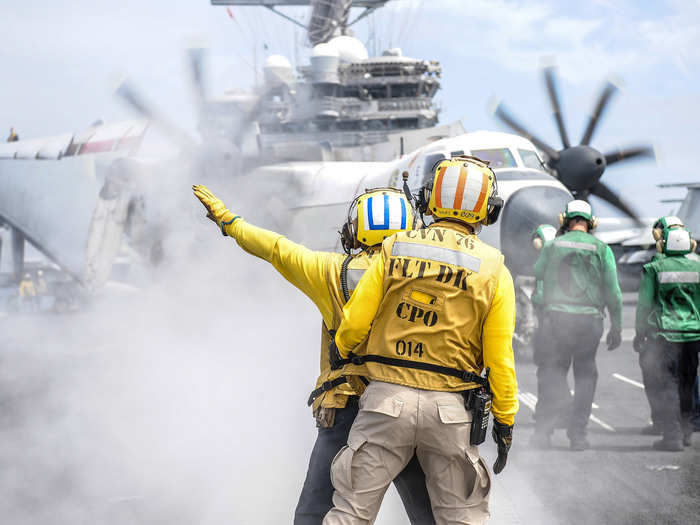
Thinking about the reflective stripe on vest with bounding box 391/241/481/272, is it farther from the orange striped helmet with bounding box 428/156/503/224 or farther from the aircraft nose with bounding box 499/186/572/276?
the aircraft nose with bounding box 499/186/572/276

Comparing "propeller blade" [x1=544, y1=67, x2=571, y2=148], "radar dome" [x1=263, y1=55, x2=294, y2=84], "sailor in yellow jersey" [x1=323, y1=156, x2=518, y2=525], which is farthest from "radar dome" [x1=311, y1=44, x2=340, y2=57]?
"sailor in yellow jersey" [x1=323, y1=156, x2=518, y2=525]

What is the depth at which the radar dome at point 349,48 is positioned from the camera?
35188 millimetres

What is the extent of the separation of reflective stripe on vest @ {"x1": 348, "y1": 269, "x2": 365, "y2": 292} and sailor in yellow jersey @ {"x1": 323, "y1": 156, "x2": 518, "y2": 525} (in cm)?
21

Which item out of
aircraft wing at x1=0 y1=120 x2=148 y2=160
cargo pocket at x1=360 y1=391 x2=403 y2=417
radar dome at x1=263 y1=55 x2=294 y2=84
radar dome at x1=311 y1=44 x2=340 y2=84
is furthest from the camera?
radar dome at x1=263 y1=55 x2=294 y2=84

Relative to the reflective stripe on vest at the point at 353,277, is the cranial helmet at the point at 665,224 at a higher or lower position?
lower

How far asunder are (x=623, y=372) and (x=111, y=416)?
21.5 ft

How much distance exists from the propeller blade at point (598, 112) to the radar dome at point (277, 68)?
21886mm

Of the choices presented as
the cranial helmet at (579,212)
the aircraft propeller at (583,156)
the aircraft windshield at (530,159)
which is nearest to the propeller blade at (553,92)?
the aircraft propeller at (583,156)

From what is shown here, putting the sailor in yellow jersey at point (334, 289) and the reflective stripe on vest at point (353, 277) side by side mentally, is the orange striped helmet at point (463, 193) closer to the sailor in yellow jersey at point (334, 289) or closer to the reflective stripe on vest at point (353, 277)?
the sailor in yellow jersey at point (334, 289)

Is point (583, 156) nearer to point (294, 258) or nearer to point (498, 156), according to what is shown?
point (498, 156)

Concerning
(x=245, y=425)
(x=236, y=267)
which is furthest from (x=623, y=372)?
(x=236, y=267)

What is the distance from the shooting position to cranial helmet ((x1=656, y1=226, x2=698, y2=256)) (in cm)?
584

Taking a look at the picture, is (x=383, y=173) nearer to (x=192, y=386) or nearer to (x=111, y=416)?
(x=192, y=386)

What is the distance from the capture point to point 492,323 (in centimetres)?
259
